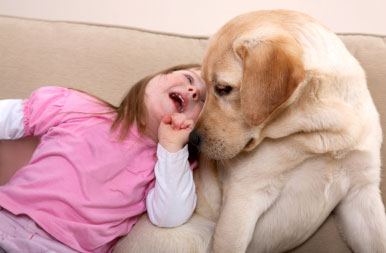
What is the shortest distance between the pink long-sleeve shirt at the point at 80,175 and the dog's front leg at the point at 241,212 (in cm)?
39

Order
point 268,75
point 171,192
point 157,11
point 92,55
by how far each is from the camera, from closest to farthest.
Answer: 1. point 268,75
2. point 171,192
3. point 92,55
4. point 157,11

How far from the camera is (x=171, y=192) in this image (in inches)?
62.8

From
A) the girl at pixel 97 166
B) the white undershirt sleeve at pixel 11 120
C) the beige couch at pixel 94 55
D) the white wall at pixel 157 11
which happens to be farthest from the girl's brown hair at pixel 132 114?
the white wall at pixel 157 11

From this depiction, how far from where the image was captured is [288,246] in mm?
1711

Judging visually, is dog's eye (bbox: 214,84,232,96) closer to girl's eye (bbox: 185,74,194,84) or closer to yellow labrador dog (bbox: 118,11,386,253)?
yellow labrador dog (bbox: 118,11,386,253)

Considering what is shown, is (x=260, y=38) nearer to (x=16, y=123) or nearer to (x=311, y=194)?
(x=311, y=194)

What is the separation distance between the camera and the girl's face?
69.6 inches

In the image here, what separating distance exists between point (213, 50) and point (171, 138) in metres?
0.41

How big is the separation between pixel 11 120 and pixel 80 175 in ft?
1.47

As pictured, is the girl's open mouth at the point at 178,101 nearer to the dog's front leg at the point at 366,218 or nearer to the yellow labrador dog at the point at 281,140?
the yellow labrador dog at the point at 281,140

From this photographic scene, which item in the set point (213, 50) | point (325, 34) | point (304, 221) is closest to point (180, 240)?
point (304, 221)

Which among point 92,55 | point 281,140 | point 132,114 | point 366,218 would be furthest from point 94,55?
point 366,218

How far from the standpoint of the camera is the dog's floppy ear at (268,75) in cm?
129

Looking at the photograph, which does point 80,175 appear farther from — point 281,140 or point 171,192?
point 281,140
